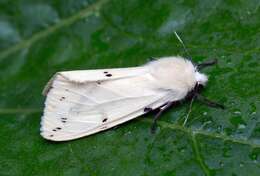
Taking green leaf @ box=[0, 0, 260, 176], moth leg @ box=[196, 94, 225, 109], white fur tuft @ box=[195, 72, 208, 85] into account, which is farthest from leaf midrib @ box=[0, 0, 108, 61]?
moth leg @ box=[196, 94, 225, 109]

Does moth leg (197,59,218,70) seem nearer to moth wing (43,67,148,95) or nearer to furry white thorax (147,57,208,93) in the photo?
furry white thorax (147,57,208,93)

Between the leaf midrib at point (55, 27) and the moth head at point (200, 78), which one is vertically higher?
the leaf midrib at point (55, 27)

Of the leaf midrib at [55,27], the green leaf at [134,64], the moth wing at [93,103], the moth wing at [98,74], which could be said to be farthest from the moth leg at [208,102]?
the leaf midrib at [55,27]

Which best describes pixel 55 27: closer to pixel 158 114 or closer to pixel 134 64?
→ pixel 134 64

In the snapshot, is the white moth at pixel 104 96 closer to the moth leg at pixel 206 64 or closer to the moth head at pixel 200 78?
the moth head at pixel 200 78

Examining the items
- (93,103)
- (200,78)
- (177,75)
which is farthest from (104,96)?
(200,78)

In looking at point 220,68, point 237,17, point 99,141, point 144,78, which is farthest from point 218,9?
point 99,141
